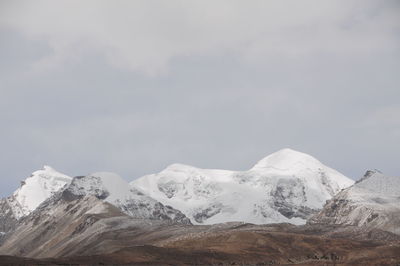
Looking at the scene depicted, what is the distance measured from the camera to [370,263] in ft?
627

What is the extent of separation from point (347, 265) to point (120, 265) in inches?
2043

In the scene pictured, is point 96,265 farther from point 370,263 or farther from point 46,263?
point 370,263

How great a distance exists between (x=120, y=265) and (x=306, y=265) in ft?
143

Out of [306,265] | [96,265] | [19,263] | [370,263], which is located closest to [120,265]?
[96,265]

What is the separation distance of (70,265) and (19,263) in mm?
12822

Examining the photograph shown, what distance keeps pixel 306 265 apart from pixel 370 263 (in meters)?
15.8

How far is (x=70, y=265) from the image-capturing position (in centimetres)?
19175

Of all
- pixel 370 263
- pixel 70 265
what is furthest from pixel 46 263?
pixel 370 263

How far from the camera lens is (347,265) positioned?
633ft

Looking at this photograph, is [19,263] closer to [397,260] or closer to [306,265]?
[306,265]

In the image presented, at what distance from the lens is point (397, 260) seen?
19500 cm

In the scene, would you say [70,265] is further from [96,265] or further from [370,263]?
[370,263]

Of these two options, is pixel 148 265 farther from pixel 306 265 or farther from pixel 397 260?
pixel 397 260

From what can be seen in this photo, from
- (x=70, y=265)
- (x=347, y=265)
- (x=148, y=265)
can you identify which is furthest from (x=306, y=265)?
(x=70, y=265)
